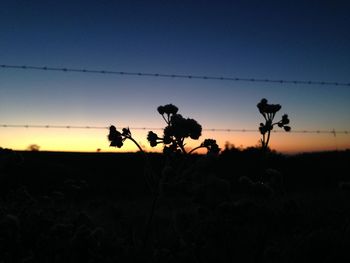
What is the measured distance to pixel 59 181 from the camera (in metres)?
12.4

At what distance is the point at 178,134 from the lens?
13.6ft

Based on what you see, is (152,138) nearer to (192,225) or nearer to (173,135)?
(173,135)

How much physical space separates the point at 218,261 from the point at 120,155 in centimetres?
1128

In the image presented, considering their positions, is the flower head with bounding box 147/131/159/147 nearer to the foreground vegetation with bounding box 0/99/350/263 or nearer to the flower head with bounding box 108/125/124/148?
the foreground vegetation with bounding box 0/99/350/263

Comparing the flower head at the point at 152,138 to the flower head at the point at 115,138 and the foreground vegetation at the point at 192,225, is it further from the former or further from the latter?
the flower head at the point at 115,138

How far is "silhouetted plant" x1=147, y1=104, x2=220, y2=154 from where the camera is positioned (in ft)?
13.6

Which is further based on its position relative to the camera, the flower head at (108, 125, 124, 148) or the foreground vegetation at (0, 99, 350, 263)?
the flower head at (108, 125, 124, 148)

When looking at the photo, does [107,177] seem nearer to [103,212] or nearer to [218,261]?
[103,212]

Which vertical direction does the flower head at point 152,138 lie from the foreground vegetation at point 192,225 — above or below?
above

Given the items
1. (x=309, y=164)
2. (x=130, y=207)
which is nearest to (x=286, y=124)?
(x=130, y=207)

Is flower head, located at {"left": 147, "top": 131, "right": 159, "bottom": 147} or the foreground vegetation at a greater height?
flower head, located at {"left": 147, "top": 131, "right": 159, "bottom": 147}

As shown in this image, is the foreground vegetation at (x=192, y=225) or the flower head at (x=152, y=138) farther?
the flower head at (x=152, y=138)

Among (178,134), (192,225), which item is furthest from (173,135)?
(192,225)

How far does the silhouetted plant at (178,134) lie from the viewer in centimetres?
415
